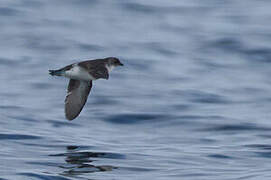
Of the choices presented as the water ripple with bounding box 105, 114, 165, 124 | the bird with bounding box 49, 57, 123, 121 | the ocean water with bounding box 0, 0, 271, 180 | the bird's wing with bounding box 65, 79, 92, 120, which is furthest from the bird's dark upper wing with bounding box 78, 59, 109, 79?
the water ripple with bounding box 105, 114, 165, 124

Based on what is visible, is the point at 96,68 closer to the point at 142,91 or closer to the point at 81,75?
the point at 81,75

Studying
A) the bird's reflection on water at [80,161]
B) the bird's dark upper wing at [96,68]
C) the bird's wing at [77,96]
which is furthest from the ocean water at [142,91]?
the bird's dark upper wing at [96,68]

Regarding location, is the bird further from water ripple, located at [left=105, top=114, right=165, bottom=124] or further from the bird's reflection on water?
water ripple, located at [left=105, top=114, right=165, bottom=124]

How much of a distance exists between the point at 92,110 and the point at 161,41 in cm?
881

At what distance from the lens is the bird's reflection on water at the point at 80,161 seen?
12.5m

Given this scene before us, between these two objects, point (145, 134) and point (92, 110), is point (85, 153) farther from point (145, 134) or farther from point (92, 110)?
point (92, 110)

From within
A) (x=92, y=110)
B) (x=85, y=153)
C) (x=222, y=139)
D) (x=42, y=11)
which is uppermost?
(x=42, y=11)

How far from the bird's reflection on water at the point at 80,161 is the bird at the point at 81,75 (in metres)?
0.69

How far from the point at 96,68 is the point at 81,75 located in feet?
0.74

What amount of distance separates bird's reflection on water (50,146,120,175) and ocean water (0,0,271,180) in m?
0.02

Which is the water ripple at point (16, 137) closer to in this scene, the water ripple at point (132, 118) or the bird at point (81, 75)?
the bird at point (81, 75)

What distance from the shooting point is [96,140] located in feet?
51.5

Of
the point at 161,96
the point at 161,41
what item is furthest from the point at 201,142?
the point at 161,41

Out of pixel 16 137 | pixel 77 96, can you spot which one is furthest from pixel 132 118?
pixel 77 96
